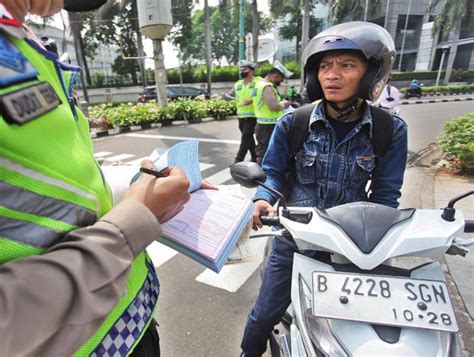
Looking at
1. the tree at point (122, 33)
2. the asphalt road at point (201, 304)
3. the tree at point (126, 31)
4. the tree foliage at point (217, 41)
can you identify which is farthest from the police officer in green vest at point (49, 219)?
the tree foliage at point (217, 41)

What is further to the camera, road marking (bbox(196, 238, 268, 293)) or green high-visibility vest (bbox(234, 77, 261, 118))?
green high-visibility vest (bbox(234, 77, 261, 118))

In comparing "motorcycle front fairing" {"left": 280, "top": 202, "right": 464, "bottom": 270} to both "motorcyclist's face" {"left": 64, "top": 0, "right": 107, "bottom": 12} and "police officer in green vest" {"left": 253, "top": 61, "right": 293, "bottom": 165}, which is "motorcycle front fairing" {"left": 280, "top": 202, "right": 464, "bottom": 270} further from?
"police officer in green vest" {"left": 253, "top": 61, "right": 293, "bottom": 165}

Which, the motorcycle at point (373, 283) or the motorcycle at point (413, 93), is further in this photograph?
the motorcycle at point (413, 93)

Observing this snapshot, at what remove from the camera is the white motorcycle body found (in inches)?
35.2

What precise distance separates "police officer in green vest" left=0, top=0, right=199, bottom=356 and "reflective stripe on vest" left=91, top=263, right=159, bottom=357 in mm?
58

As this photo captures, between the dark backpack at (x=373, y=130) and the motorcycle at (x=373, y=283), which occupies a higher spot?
the dark backpack at (x=373, y=130)

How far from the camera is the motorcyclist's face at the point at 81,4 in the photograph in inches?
37.9

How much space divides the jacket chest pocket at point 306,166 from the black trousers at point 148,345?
970mm

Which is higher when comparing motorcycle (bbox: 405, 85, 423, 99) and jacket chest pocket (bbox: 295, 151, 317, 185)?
jacket chest pocket (bbox: 295, 151, 317, 185)

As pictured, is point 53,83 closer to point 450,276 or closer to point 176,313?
point 176,313

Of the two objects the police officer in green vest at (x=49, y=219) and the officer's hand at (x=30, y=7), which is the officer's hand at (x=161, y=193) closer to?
the police officer in green vest at (x=49, y=219)

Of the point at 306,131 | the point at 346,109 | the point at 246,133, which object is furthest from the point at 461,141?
the point at 306,131

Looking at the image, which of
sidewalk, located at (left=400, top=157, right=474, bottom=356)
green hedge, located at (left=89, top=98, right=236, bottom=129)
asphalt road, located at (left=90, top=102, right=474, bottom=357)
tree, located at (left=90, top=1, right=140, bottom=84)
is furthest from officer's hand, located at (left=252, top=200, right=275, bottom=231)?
tree, located at (left=90, top=1, right=140, bottom=84)

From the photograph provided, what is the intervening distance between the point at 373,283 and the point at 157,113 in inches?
445
